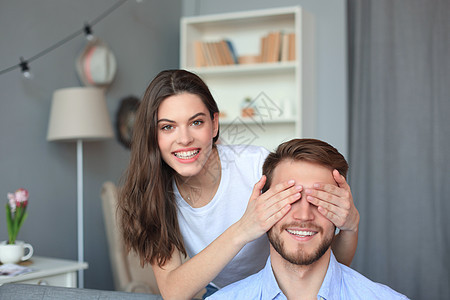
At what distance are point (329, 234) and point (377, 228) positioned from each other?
57.7 inches

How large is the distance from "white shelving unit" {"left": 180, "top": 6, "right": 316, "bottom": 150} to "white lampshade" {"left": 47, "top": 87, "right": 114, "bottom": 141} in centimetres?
106

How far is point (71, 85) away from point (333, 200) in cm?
221

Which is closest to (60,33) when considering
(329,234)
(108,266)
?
(108,266)

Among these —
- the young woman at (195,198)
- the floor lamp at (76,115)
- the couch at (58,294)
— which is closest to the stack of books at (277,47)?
the floor lamp at (76,115)

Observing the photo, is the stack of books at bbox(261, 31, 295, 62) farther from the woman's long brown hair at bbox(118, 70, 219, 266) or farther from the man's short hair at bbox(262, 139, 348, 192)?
the man's short hair at bbox(262, 139, 348, 192)

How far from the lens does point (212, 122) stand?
166 centimetres

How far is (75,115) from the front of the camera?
2668 millimetres

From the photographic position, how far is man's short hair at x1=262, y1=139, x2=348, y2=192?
1377 millimetres

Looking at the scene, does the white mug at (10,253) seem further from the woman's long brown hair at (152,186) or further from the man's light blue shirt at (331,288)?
→ the man's light blue shirt at (331,288)

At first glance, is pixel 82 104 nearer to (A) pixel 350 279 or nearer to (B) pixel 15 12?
(B) pixel 15 12

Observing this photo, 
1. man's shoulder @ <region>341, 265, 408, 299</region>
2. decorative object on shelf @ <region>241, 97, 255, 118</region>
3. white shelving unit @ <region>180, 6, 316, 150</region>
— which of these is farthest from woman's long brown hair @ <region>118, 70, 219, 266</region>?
decorative object on shelf @ <region>241, 97, 255, 118</region>

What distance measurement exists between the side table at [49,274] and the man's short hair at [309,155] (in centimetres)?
117

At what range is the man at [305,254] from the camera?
1.31 metres

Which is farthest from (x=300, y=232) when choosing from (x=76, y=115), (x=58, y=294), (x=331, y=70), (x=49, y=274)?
(x=331, y=70)
